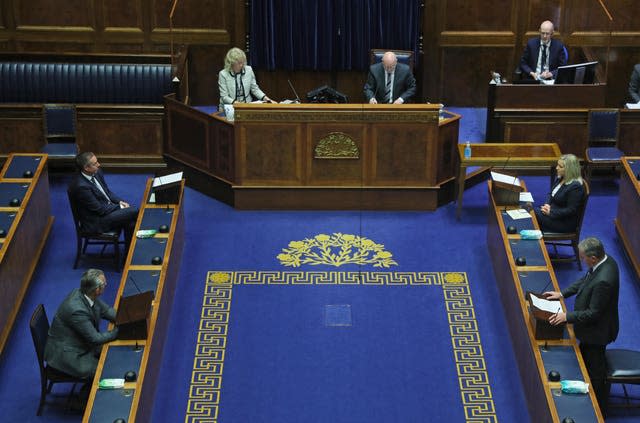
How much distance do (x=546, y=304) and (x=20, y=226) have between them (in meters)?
4.74

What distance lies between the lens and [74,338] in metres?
7.89

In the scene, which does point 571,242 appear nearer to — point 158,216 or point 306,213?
point 306,213

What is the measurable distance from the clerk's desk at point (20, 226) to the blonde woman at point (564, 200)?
4.84 meters

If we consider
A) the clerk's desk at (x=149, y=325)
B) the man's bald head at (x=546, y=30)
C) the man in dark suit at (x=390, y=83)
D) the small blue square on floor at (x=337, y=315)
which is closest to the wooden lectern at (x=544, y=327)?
the small blue square on floor at (x=337, y=315)

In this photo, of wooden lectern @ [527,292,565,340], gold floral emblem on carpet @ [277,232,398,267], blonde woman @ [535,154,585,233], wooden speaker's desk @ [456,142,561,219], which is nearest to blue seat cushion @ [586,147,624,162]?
wooden speaker's desk @ [456,142,561,219]

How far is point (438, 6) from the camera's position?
43.3 feet

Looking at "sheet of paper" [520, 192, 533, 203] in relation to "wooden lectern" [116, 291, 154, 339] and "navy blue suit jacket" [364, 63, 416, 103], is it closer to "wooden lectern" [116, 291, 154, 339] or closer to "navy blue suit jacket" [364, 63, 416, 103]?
"navy blue suit jacket" [364, 63, 416, 103]

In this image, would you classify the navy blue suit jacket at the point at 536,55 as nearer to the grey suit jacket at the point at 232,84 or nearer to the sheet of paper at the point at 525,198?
the sheet of paper at the point at 525,198

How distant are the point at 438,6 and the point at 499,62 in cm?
110

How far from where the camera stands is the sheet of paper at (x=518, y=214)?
9.85 m

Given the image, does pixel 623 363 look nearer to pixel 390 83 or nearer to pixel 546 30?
pixel 390 83

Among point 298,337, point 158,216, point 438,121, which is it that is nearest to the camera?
point 298,337

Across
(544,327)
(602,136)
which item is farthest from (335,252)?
(602,136)

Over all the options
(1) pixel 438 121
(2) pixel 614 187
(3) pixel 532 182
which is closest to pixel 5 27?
(1) pixel 438 121
